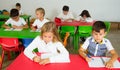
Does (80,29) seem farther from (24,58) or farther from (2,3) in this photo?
(2,3)

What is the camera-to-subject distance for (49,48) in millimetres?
2402

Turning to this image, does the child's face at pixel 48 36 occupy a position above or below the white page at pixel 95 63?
above

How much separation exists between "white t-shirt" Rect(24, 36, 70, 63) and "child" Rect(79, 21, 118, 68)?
231mm

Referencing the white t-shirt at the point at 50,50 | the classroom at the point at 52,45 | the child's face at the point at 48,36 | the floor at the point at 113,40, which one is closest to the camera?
the classroom at the point at 52,45

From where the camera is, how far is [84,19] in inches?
217

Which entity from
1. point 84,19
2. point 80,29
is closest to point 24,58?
point 80,29

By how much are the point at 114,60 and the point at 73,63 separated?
0.46 meters

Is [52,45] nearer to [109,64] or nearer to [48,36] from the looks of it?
[48,36]

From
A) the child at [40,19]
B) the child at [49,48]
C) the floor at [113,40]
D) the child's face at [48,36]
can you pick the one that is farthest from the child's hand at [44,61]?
the child at [40,19]

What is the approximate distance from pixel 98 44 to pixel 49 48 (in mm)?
633

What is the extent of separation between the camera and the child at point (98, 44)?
227 cm

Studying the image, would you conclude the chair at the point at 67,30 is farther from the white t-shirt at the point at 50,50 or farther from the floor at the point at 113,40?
the white t-shirt at the point at 50,50

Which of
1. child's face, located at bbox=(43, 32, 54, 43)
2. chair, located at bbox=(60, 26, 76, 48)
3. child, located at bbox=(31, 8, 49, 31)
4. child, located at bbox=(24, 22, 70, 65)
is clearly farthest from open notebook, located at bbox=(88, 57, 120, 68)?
chair, located at bbox=(60, 26, 76, 48)

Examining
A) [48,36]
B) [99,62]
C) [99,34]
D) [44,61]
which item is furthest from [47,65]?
[99,34]
